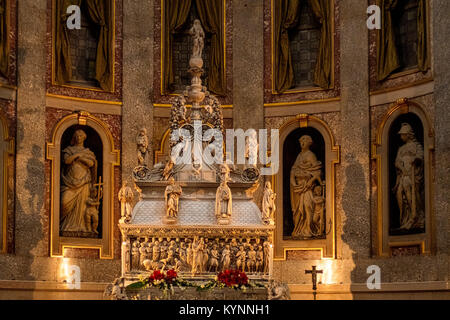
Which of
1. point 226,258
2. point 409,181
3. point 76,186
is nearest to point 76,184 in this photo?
point 76,186

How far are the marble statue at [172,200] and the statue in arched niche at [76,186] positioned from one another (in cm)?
512

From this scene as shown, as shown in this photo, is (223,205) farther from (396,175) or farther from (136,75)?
(136,75)

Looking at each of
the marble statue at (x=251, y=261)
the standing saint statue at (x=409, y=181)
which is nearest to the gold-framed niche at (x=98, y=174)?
the marble statue at (x=251, y=261)

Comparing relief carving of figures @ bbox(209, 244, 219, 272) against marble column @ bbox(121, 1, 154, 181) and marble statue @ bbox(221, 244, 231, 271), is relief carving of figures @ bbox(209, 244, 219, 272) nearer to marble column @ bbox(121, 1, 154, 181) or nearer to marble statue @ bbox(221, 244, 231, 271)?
marble statue @ bbox(221, 244, 231, 271)

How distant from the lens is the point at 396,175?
25234 millimetres

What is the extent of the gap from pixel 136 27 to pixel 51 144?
3589mm

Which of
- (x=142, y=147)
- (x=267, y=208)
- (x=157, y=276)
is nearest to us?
(x=157, y=276)

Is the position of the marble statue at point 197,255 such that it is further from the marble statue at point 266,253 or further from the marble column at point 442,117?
the marble column at point 442,117

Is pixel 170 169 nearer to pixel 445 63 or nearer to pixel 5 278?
pixel 5 278

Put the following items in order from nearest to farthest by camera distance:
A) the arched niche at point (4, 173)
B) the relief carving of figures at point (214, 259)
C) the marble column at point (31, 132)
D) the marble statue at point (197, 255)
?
the marble statue at point (197, 255), the relief carving of figures at point (214, 259), the arched niche at point (4, 173), the marble column at point (31, 132)

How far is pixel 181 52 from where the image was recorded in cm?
2800

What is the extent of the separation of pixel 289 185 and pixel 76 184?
4756 mm

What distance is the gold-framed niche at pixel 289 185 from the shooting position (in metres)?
26.0
